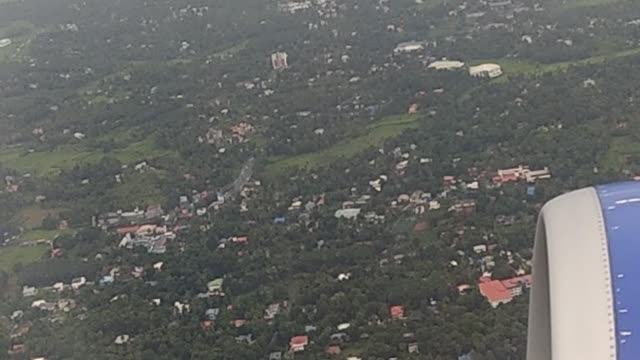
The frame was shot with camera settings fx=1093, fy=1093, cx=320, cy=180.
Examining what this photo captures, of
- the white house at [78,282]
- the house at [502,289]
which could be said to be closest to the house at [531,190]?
the house at [502,289]

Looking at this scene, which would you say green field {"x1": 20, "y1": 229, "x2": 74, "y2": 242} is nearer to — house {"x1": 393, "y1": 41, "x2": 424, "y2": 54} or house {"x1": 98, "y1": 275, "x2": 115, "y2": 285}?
house {"x1": 98, "y1": 275, "x2": 115, "y2": 285}

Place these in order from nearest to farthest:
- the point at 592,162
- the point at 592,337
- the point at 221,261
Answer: the point at 592,337, the point at 221,261, the point at 592,162

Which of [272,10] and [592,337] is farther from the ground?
[592,337]

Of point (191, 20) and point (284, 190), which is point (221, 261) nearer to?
point (284, 190)

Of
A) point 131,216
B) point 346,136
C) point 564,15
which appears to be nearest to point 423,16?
point 564,15

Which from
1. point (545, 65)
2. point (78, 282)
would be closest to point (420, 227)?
point (78, 282)

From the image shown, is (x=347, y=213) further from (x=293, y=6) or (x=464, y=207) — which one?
(x=293, y=6)
